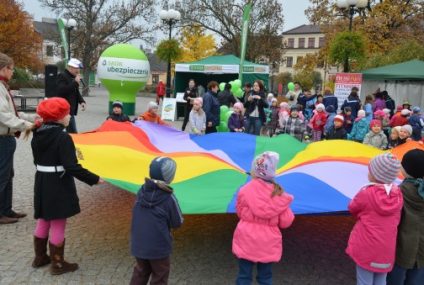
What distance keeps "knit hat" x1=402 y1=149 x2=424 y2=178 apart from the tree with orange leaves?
26.6 meters

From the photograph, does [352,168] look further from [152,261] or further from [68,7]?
[68,7]

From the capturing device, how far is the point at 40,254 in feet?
12.3

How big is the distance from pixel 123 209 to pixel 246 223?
2806 millimetres

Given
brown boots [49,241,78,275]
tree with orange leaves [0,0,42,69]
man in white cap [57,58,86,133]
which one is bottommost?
brown boots [49,241,78,275]

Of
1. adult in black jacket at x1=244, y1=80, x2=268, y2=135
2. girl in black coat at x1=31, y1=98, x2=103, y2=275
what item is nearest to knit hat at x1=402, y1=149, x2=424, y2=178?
girl in black coat at x1=31, y1=98, x2=103, y2=275

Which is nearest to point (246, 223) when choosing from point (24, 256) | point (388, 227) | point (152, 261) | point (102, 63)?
point (152, 261)

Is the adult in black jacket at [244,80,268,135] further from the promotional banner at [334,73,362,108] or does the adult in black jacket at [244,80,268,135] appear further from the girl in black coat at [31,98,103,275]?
the girl in black coat at [31,98,103,275]

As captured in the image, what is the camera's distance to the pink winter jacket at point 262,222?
9.73 ft

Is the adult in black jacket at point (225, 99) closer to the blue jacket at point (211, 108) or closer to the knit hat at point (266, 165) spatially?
the blue jacket at point (211, 108)

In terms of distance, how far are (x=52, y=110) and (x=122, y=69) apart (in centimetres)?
1222

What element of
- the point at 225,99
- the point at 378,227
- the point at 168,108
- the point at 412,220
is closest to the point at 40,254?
the point at 378,227

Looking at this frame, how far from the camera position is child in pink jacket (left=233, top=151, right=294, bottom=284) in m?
2.97

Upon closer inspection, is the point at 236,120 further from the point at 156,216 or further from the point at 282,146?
the point at 156,216

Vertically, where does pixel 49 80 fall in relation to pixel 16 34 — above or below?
below
